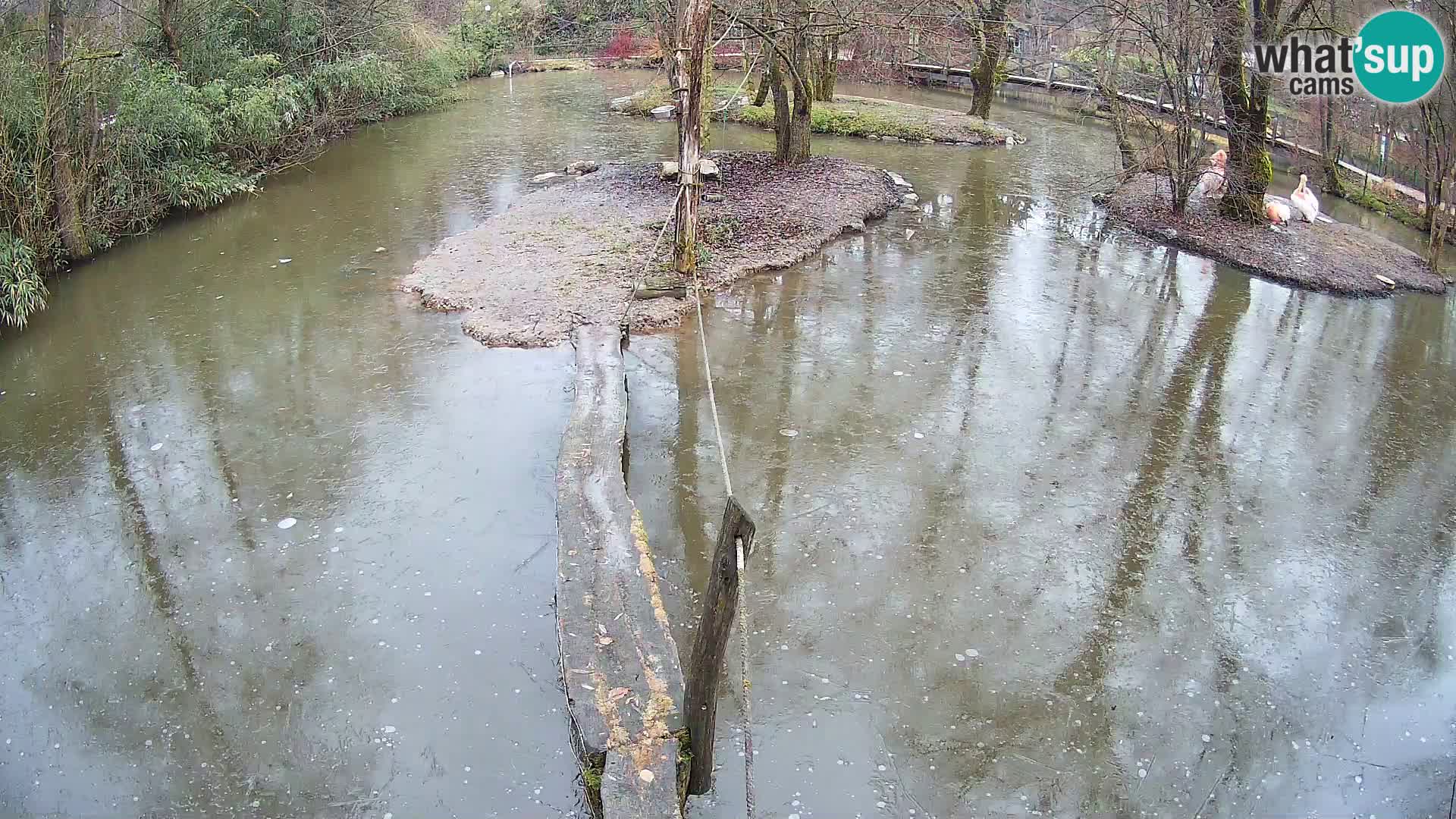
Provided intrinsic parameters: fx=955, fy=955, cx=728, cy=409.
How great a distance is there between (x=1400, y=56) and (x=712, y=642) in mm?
12466

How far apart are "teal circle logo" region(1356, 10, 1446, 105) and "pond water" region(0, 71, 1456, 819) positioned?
9.05 ft

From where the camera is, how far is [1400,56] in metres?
11.5

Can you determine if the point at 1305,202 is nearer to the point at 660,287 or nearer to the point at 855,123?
the point at 855,123

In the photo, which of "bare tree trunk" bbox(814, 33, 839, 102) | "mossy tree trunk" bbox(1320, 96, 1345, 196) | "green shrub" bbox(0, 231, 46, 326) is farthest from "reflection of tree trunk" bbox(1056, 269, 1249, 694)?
"bare tree trunk" bbox(814, 33, 839, 102)

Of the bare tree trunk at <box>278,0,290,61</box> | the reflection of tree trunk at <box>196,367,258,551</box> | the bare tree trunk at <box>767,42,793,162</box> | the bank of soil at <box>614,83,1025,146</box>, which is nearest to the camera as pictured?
the reflection of tree trunk at <box>196,367,258,551</box>

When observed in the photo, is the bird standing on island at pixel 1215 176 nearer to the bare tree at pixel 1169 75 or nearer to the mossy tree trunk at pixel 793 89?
Result: the bare tree at pixel 1169 75

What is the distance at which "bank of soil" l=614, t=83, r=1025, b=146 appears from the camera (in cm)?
1788

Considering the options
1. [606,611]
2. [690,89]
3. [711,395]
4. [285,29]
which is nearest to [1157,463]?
[711,395]

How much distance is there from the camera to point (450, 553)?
562cm

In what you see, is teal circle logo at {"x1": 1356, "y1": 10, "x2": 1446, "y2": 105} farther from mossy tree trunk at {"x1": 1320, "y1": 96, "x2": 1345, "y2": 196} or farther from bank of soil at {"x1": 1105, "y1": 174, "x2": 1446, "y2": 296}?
mossy tree trunk at {"x1": 1320, "y1": 96, "x2": 1345, "y2": 196}

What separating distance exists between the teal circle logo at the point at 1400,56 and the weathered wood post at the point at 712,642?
1125cm

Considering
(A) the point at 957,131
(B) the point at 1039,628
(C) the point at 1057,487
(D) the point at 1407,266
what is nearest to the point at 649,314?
(C) the point at 1057,487

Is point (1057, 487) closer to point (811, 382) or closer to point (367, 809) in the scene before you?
point (811, 382)

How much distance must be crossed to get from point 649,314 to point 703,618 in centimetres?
566
